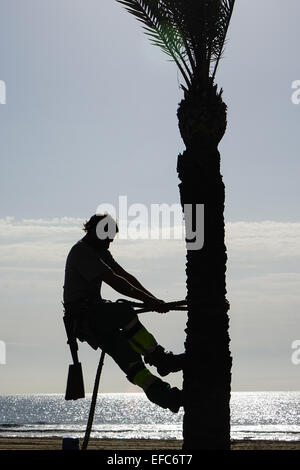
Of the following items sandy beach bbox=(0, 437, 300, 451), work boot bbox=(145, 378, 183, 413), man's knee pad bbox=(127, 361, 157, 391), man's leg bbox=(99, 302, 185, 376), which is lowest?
sandy beach bbox=(0, 437, 300, 451)

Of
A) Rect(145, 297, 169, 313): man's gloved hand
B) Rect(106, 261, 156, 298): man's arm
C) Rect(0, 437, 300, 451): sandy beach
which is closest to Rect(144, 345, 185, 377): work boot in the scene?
Rect(145, 297, 169, 313): man's gloved hand

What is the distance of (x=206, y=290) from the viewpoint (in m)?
9.95

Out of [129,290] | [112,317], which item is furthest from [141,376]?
[129,290]

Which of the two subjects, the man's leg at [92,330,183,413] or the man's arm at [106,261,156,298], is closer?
the man's leg at [92,330,183,413]

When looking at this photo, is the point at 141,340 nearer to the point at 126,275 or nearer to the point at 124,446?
the point at 126,275

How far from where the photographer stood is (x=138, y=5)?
38.0 ft

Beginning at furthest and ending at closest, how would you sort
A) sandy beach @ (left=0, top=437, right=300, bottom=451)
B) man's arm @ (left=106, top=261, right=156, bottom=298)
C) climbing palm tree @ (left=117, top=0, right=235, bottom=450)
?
sandy beach @ (left=0, top=437, right=300, bottom=451)
man's arm @ (left=106, top=261, right=156, bottom=298)
climbing palm tree @ (left=117, top=0, right=235, bottom=450)

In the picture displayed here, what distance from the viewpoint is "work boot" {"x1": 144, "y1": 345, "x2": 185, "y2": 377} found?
10.2 metres

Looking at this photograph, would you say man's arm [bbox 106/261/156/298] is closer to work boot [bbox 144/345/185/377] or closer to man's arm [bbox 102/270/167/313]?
man's arm [bbox 102/270/167/313]

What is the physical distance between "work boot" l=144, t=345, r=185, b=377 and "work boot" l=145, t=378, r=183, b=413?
0.82 feet

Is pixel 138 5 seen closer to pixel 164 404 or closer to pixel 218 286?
pixel 218 286
